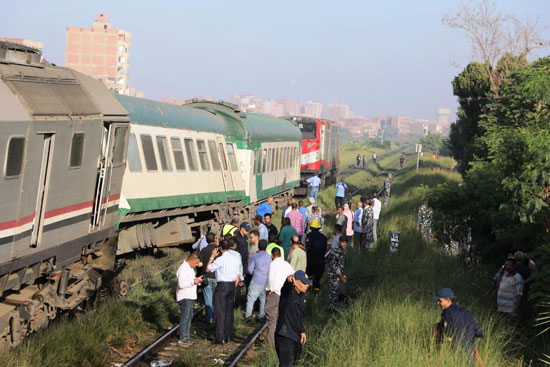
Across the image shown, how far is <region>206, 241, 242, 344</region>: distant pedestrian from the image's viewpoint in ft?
39.4

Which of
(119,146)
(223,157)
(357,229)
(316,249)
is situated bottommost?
(357,229)

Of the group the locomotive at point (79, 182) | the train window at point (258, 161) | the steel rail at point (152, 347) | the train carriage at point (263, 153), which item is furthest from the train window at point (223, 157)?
the steel rail at point (152, 347)

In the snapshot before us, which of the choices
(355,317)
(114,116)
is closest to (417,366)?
(355,317)

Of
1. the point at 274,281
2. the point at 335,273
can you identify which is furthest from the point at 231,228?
the point at 274,281

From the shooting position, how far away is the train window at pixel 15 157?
8773 mm

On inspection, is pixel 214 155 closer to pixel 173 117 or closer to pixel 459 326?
pixel 173 117

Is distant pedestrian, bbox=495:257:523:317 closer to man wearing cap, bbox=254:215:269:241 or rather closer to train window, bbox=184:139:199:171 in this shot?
man wearing cap, bbox=254:215:269:241

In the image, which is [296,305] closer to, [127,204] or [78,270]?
[78,270]

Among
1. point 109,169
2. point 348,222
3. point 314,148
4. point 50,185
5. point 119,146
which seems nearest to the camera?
point 50,185

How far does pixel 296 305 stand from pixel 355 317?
300 cm

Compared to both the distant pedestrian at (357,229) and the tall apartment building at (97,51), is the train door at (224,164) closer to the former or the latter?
the distant pedestrian at (357,229)

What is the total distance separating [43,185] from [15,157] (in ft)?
3.27

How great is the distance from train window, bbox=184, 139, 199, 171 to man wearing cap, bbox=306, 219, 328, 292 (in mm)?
4535

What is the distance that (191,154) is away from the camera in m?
18.6
